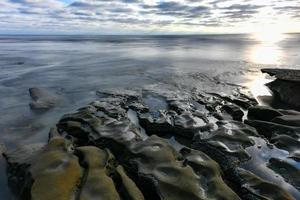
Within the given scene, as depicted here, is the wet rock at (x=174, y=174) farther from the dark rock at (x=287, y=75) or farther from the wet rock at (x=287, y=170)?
the dark rock at (x=287, y=75)

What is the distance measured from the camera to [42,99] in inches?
781

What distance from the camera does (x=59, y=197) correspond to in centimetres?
751

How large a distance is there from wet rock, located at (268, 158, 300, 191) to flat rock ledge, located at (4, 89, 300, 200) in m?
0.03

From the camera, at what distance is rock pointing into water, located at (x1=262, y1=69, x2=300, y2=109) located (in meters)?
19.7

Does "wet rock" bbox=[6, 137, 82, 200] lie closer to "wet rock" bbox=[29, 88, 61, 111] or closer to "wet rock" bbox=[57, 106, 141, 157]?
"wet rock" bbox=[57, 106, 141, 157]

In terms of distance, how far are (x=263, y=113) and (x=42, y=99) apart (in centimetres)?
1280

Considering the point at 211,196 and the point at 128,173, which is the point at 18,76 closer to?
the point at 128,173

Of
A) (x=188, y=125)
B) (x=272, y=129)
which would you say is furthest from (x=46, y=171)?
(x=272, y=129)

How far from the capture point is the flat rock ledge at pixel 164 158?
27.2 feet

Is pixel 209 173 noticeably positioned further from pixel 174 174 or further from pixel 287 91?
pixel 287 91

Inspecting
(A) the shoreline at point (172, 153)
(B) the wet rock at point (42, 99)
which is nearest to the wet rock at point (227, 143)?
(A) the shoreline at point (172, 153)

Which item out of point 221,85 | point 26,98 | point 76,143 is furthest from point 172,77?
point 76,143

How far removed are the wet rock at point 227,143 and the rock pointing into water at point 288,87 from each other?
745 cm

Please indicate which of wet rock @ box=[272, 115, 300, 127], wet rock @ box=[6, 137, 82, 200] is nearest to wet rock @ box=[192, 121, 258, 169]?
wet rock @ box=[272, 115, 300, 127]
